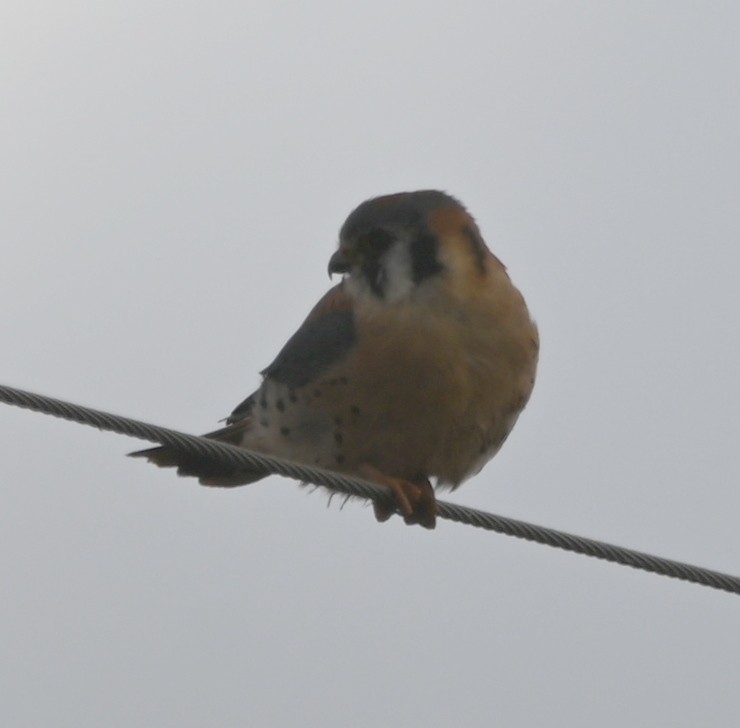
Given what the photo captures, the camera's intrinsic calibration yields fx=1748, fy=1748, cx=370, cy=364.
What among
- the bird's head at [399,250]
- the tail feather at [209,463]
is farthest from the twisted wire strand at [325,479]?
the tail feather at [209,463]

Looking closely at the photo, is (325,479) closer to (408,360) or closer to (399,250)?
(408,360)

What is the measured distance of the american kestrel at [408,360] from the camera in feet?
16.7

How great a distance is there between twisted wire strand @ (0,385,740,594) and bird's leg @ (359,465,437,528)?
54 centimetres

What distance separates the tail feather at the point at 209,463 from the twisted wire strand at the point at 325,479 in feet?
3.86

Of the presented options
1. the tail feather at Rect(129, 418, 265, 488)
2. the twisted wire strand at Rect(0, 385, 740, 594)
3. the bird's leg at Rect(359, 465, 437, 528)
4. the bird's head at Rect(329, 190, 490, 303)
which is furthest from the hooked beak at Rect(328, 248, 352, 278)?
the twisted wire strand at Rect(0, 385, 740, 594)

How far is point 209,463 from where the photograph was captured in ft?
18.9

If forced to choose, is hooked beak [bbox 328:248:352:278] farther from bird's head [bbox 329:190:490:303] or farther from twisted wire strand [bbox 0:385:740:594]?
twisted wire strand [bbox 0:385:740:594]

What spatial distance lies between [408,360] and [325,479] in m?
0.90

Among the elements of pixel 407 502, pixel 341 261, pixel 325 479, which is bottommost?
pixel 325 479

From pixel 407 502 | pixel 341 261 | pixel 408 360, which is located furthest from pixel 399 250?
pixel 407 502

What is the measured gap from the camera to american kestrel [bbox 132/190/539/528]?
5.08 m

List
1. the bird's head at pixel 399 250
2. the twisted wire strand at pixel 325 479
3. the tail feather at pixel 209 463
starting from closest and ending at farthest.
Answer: the twisted wire strand at pixel 325 479 < the bird's head at pixel 399 250 < the tail feather at pixel 209 463

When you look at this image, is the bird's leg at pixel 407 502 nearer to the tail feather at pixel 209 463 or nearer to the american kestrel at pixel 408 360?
the american kestrel at pixel 408 360

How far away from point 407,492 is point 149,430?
1.49 metres
